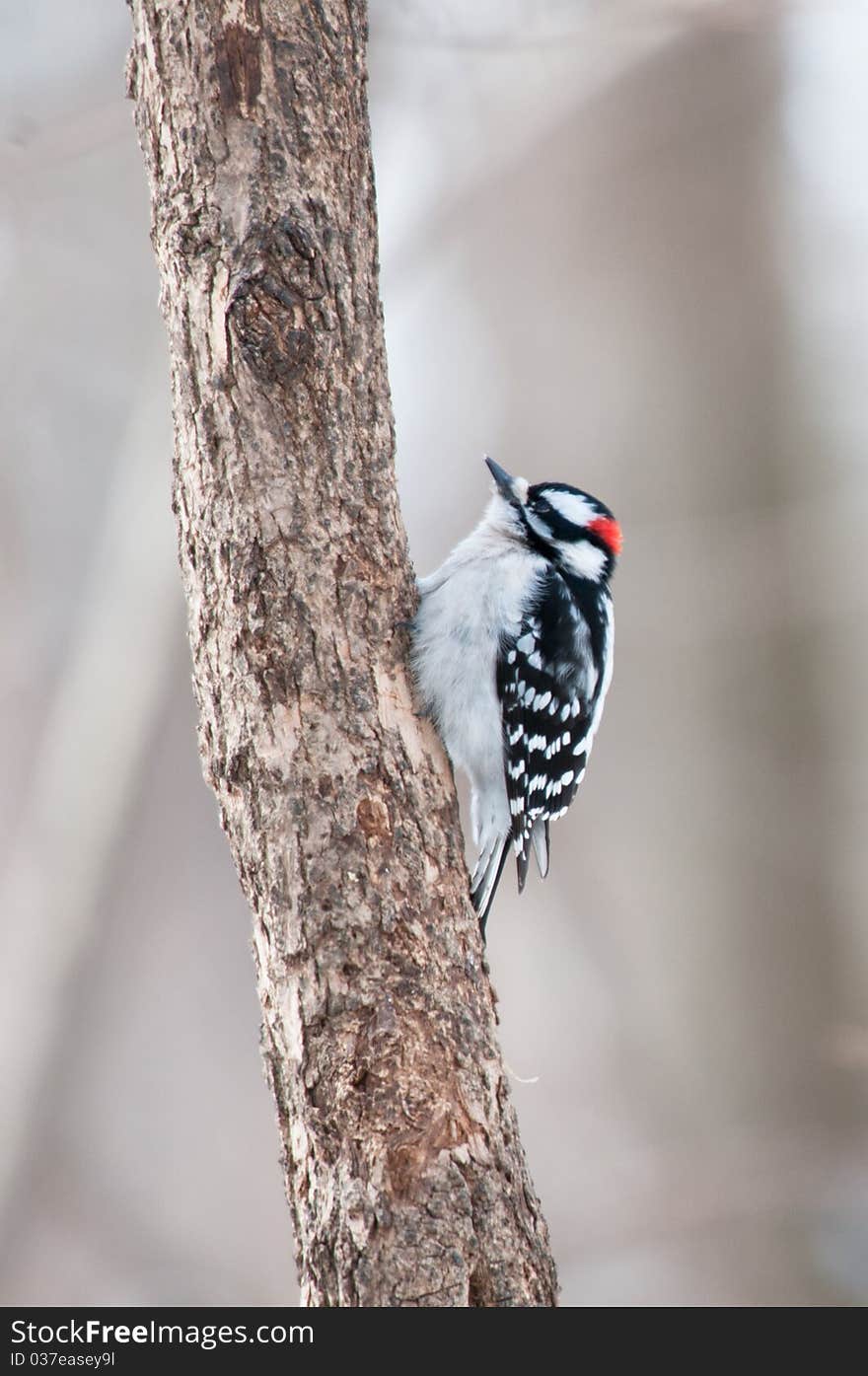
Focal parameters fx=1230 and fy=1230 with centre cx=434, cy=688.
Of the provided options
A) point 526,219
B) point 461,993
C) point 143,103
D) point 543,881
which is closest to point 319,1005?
point 461,993

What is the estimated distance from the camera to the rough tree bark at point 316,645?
198 centimetres

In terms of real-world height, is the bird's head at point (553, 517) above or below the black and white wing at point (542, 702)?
above

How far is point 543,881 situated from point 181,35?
3.52 meters

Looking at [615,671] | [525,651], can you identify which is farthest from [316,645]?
[615,671]

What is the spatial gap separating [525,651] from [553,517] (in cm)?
47

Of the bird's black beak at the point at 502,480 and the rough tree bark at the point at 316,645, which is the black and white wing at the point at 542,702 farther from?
the rough tree bark at the point at 316,645

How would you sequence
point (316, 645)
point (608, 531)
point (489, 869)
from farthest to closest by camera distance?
point (608, 531) → point (489, 869) → point (316, 645)

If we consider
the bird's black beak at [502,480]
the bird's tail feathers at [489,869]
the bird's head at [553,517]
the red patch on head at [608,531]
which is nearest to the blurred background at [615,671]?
the red patch on head at [608,531]

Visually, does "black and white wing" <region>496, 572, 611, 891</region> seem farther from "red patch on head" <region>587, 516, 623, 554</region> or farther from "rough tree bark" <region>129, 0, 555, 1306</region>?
"rough tree bark" <region>129, 0, 555, 1306</region>

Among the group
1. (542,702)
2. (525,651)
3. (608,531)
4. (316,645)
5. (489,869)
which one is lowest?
(489,869)

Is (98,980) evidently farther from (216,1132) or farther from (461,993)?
(461,993)

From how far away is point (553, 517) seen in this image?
3482 millimetres

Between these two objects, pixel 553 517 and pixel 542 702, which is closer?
pixel 542 702

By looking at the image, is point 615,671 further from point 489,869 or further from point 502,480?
point 489,869
